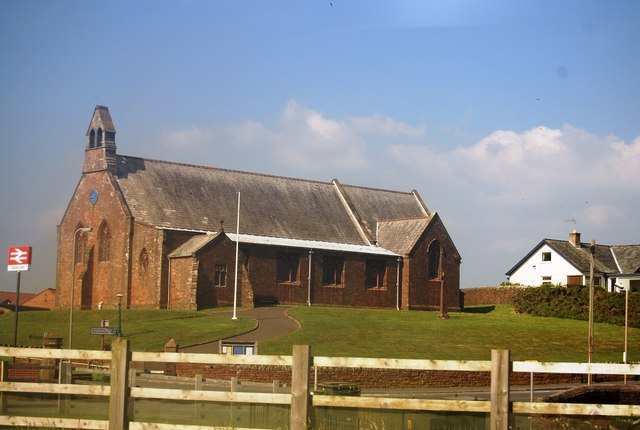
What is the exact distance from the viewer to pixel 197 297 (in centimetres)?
6862

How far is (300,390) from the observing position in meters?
15.6

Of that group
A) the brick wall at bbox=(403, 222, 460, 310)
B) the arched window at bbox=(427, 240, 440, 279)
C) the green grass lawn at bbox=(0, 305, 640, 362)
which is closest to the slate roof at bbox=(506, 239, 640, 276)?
the brick wall at bbox=(403, 222, 460, 310)

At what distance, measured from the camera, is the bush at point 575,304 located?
224ft

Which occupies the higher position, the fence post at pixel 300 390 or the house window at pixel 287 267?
the house window at pixel 287 267

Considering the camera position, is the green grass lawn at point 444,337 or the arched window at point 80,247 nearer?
the green grass lawn at point 444,337

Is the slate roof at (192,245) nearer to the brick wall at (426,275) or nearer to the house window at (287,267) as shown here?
the house window at (287,267)

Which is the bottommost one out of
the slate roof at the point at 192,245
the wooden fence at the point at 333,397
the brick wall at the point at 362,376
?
the brick wall at the point at 362,376

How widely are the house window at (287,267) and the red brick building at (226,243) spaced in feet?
0.26

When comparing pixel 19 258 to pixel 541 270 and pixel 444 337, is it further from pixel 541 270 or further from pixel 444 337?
pixel 541 270

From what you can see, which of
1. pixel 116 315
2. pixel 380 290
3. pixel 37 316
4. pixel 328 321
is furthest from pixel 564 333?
pixel 37 316

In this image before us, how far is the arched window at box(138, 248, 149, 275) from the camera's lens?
72.5m

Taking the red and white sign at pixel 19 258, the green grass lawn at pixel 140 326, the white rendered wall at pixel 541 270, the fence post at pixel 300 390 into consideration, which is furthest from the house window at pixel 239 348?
the white rendered wall at pixel 541 270

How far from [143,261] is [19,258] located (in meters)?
15.2

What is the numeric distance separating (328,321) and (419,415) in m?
44.1
